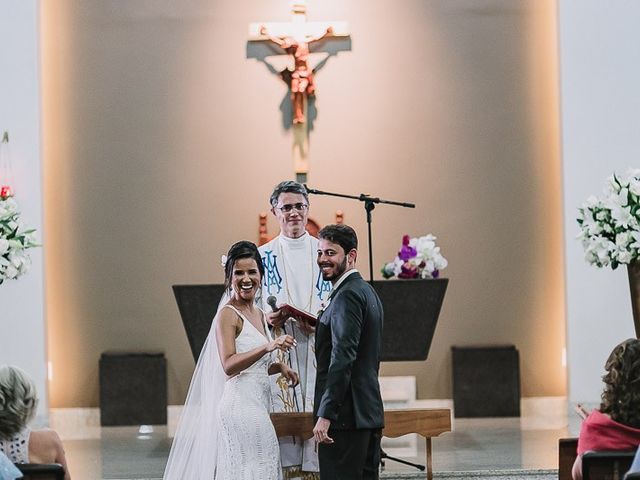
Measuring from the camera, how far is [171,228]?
33.6ft

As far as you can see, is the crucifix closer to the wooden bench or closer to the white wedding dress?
the wooden bench

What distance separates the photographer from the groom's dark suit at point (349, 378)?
5062 mm

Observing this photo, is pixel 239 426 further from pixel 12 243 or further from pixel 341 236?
pixel 12 243

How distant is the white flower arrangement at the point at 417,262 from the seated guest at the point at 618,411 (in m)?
3.87

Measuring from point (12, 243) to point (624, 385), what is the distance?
4004mm

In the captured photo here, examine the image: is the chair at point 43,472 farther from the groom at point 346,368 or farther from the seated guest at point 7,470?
the groom at point 346,368

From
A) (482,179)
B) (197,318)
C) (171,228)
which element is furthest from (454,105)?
(197,318)

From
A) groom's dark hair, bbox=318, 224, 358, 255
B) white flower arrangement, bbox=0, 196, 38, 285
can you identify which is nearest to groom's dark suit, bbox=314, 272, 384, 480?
groom's dark hair, bbox=318, 224, 358, 255

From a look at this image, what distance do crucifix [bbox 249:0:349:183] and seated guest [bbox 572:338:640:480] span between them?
6.13 metres

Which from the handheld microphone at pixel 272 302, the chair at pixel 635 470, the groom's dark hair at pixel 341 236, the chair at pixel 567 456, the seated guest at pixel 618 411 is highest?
the groom's dark hair at pixel 341 236

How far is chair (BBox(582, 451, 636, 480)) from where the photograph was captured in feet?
13.5

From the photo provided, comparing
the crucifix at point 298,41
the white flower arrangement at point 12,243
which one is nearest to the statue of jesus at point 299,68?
the crucifix at point 298,41

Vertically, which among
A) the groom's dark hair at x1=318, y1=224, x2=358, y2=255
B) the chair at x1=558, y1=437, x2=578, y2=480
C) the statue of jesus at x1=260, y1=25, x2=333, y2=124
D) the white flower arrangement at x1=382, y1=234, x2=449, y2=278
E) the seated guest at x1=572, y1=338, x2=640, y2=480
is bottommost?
the chair at x1=558, y1=437, x2=578, y2=480

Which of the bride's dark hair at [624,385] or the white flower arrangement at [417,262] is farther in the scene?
the white flower arrangement at [417,262]
